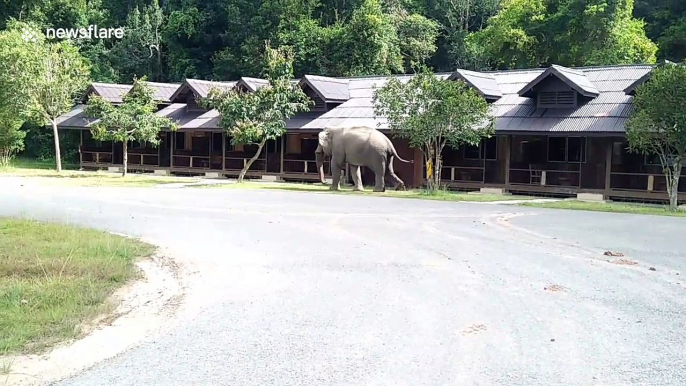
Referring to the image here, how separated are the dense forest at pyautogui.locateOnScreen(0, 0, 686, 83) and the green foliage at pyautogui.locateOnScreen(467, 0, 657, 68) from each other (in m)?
0.06

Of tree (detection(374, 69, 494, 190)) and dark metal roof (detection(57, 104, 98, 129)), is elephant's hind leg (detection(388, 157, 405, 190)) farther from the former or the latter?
dark metal roof (detection(57, 104, 98, 129))

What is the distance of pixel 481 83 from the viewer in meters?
28.1

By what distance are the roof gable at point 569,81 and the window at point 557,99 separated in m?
0.45

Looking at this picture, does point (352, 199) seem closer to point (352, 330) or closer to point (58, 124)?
point (352, 330)

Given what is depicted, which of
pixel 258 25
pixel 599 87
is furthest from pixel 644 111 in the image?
pixel 258 25

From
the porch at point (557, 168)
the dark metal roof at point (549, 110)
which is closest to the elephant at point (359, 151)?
the dark metal roof at point (549, 110)

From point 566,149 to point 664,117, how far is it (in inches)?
275

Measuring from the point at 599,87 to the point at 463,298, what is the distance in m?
20.9

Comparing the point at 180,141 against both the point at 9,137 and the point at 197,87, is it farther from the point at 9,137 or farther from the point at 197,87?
the point at 9,137

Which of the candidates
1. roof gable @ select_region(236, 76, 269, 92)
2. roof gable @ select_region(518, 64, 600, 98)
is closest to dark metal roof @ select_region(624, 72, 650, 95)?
roof gable @ select_region(518, 64, 600, 98)

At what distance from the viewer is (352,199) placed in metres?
21.6

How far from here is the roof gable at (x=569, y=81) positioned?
25484 mm

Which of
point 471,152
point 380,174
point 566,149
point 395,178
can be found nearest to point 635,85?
point 566,149

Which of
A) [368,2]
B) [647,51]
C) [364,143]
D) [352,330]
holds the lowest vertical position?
[352,330]
